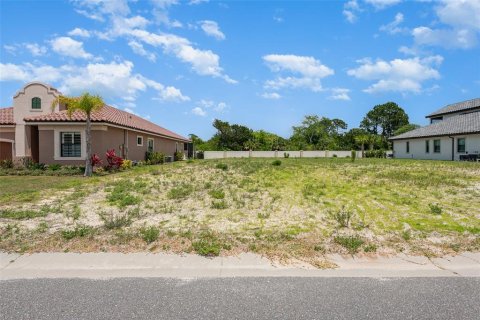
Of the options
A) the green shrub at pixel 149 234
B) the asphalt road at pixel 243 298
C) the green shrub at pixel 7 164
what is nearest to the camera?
the asphalt road at pixel 243 298

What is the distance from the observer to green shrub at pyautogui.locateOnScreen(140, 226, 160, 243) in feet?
16.9

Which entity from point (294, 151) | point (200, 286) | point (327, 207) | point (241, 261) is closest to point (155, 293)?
point (200, 286)

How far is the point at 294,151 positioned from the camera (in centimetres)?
4519

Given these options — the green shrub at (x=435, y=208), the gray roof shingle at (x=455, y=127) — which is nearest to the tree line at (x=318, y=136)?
the gray roof shingle at (x=455, y=127)

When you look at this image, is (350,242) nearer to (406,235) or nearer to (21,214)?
(406,235)

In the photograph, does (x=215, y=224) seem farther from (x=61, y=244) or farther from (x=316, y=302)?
(x=316, y=302)

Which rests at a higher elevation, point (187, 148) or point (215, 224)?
point (187, 148)

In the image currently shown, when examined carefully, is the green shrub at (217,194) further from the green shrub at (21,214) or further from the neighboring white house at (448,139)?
the neighboring white house at (448,139)

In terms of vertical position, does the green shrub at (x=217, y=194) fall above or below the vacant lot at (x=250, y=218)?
above

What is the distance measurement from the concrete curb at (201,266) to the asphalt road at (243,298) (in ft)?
0.58

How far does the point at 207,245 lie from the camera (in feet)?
16.0

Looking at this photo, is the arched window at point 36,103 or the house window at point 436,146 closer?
the arched window at point 36,103

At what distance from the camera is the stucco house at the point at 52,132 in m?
17.6

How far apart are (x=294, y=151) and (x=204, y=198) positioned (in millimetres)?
37805
